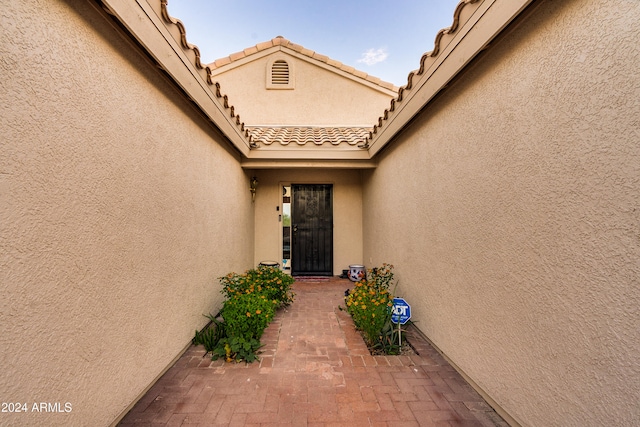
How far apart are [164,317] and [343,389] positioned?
1823mm

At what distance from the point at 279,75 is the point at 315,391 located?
781 cm

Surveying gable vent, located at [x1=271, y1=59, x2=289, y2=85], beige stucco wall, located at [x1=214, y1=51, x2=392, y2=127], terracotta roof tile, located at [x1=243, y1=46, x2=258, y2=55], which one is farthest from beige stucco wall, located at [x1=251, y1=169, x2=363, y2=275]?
terracotta roof tile, located at [x1=243, y1=46, x2=258, y2=55]

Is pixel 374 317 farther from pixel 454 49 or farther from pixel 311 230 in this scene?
pixel 311 230

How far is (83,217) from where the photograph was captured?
164 cm

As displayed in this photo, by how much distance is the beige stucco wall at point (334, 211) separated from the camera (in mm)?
6871

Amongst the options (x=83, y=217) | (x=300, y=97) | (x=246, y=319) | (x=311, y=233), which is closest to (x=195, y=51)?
(x=83, y=217)

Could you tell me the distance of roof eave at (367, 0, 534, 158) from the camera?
1.88 meters

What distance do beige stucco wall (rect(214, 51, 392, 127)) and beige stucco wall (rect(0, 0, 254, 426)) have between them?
5.05 m

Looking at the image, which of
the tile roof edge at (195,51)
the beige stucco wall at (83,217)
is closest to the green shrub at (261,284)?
the beige stucco wall at (83,217)

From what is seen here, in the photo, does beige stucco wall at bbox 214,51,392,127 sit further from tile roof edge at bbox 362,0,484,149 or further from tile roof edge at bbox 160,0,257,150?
tile roof edge at bbox 362,0,484,149

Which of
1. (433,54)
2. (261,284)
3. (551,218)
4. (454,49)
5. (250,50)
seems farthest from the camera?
(250,50)

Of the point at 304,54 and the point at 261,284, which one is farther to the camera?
the point at 304,54

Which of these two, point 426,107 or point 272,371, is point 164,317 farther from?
point 426,107

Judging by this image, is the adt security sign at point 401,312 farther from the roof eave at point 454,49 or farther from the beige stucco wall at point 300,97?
the beige stucco wall at point 300,97
